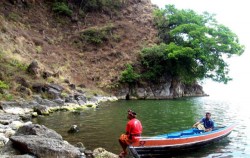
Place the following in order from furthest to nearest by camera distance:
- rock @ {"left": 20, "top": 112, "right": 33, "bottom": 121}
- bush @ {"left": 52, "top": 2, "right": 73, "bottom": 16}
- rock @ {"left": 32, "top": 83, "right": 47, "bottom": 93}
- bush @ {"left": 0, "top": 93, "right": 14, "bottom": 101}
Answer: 1. bush @ {"left": 52, "top": 2, "right": 73, "bottom": 16}
2. rock @ {"left": 32, "top": 83, "right": 47, "bottom": 93}
3. bush @ {"left": 0, "top": 93, "right": 14, "bottom": 101}
4. rock @ {"left": 20, "top": 112, "right": 33, "bottom": 121}

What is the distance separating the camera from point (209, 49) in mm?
53500

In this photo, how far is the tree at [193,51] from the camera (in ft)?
170

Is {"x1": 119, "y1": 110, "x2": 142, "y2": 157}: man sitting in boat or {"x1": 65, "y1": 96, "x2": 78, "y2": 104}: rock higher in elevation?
{"x1": 65, "y1": 96, "x2": 78, "y2": 104}: rock

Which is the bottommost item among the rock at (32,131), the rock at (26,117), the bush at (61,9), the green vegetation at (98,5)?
the rock at (26,117)

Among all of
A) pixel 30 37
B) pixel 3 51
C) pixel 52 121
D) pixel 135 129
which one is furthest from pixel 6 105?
pixel 30 37

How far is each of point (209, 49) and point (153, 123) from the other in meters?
33.7

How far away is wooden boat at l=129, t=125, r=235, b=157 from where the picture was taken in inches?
512

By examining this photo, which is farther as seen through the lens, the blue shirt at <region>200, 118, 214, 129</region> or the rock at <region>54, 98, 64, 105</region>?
the rock at <region>54, 98, 64, 105</region>

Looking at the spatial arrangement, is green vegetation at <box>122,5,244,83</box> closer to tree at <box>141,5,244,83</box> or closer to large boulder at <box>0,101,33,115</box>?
tree at <box>141,5,244,83</box>

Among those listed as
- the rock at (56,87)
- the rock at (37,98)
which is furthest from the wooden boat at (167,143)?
the rock at (56,87)

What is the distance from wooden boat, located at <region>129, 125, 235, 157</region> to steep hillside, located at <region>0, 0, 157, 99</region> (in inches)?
950

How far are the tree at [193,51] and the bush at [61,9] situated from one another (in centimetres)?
1650

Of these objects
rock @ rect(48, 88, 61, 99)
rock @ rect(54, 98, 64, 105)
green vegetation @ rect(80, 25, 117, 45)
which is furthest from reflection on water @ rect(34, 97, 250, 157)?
green vegetation @ rect(80, 25, 117, 45)

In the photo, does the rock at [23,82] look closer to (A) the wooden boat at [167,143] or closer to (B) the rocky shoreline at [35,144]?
(B) the rocky shoreline at [35,144]
